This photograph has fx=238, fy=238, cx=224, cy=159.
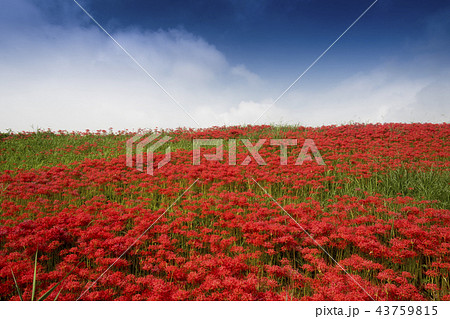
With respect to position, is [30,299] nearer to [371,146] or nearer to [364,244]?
[364,244]

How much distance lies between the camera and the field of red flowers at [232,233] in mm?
2678

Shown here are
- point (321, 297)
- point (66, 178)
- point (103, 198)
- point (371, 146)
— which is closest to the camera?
point (321, 297)

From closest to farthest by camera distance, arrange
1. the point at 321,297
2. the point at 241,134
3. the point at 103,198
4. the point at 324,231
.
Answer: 1. the point at 321,297
2. the point at 324,231
3. the point at 103,198
4. the point at 241,134

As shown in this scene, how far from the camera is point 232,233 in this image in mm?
4164

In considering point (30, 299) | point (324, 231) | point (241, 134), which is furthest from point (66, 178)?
point (241, 134)

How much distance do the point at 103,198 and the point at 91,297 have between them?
9.67ft

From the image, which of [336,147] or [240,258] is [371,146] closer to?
[336,147]

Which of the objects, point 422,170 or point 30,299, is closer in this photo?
point 30,299

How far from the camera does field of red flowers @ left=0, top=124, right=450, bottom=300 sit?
2.68 metres

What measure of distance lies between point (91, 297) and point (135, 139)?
11.9m

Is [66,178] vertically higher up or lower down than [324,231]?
higher up

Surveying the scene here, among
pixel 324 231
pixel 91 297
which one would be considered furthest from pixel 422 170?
pixel 91 297

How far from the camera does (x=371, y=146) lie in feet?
29.6

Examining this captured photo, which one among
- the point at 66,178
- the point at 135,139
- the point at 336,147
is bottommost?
the point at 66,178
